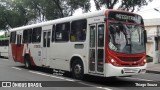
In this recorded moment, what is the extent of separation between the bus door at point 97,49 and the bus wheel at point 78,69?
86 centimetres

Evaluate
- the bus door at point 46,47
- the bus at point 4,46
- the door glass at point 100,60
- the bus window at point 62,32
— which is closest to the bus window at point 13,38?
the bus door at point 46,47

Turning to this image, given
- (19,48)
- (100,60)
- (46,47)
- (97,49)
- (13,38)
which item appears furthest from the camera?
(13,38)

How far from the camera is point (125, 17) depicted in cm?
1338

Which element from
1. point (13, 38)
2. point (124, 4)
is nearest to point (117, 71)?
point (13, 38)

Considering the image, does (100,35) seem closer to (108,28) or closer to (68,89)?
(108,28)

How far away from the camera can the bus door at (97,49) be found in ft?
42.4

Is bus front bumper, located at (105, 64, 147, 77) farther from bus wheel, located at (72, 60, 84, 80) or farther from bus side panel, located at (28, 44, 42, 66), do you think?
bus side panel, located at (28, 44, 42, 66)

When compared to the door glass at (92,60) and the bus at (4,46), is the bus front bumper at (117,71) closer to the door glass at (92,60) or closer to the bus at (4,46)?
the door glass at (92,60)

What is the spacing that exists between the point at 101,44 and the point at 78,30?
2.08m

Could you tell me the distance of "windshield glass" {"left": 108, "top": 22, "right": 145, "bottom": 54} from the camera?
504 inches

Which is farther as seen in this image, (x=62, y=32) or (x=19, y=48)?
(x=19, y=48)

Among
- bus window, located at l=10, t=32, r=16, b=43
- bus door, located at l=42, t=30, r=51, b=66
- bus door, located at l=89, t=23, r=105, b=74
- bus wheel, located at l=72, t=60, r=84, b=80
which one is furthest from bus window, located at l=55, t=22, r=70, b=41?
bus window, located at l=10, t=32, r=16, b=43

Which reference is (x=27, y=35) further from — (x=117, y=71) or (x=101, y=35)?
(x=117, y=71)

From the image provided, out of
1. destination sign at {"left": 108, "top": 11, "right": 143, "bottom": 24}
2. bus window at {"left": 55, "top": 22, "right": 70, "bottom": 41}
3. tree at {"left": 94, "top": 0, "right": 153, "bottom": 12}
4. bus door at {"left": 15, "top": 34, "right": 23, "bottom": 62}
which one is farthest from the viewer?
tree at {"left": 94, "top": 0, "right": 153, "bottom": 12}
